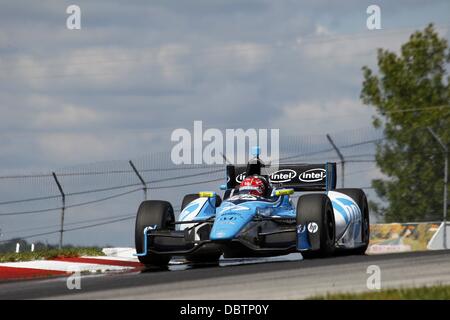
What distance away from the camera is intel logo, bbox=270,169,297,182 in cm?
1893

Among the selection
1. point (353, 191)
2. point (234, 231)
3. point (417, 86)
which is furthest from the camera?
point (417, 86)

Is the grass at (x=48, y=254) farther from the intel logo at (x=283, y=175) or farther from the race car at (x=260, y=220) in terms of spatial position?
the intel logo at (x=283, y=175)

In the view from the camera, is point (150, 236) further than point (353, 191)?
No

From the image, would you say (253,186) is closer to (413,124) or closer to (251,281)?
(251,281)

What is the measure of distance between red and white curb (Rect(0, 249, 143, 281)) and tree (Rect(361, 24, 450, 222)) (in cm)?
746

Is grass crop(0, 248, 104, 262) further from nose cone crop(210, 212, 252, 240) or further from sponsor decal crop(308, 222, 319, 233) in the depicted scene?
sponsor decal crop(308, 222, 319, 233)

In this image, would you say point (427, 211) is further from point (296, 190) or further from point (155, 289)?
point (155, 289)

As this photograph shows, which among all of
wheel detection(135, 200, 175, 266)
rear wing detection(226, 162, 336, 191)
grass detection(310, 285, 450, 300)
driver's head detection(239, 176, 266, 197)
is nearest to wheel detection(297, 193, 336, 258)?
driver's head detection(239, 176, 266, 197)

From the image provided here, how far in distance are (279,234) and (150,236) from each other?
1.82 m

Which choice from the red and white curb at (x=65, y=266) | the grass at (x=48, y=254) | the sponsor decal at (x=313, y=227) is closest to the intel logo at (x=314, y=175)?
the sponsor decal at (x=313, y=227)

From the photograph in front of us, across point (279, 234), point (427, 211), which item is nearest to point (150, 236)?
point (279, 234)

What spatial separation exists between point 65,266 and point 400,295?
743 centimetres

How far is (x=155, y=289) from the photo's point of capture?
12.5 m

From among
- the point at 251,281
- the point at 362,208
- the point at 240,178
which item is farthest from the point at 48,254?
the point at 251,281
